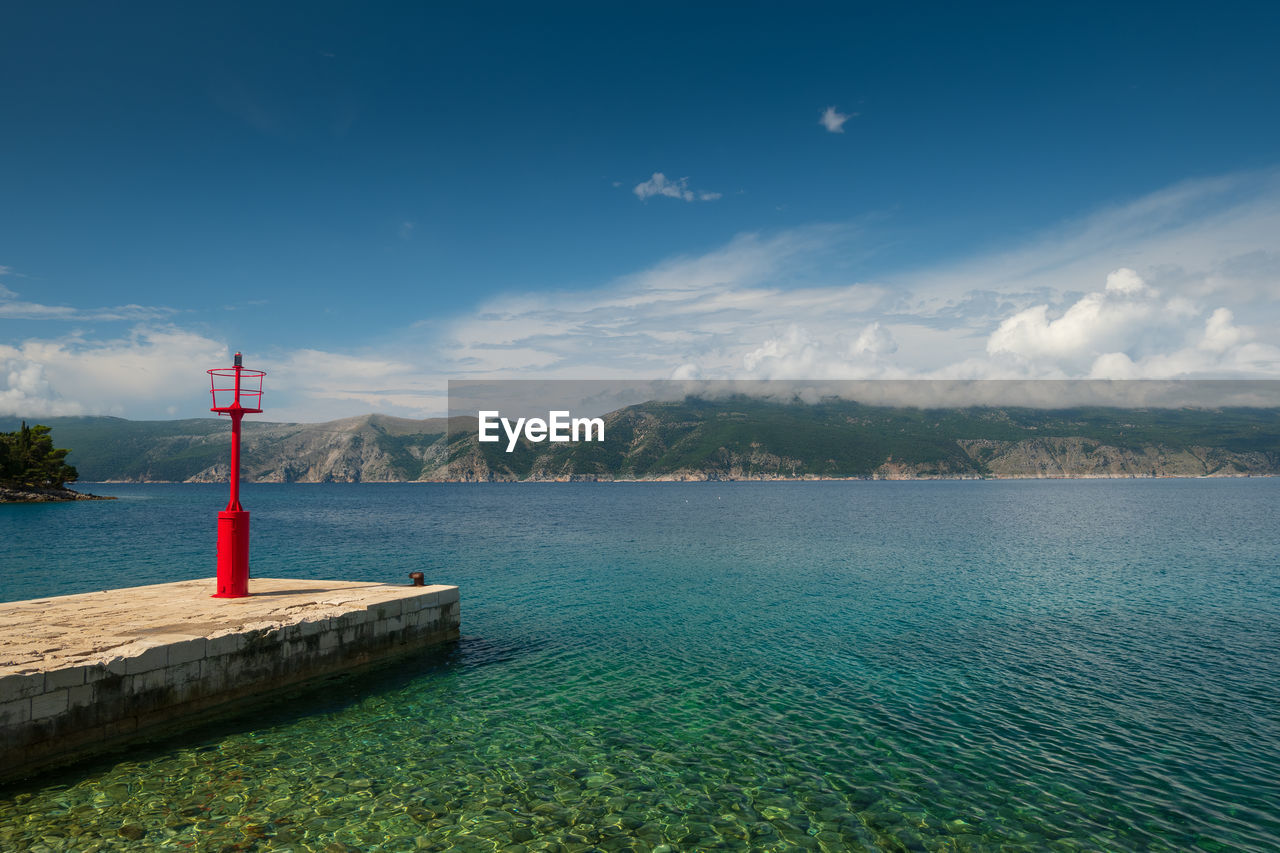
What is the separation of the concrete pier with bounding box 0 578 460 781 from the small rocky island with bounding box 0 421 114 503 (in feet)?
424

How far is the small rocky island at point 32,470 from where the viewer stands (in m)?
112

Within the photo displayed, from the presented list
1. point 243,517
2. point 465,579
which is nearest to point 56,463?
point 465,579

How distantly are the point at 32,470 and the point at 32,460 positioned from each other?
7.12ft

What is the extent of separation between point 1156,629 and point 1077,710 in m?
12.5

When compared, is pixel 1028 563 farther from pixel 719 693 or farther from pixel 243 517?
pixel 243 517

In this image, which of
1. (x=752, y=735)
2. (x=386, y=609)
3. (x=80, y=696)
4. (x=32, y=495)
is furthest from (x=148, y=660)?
(x=32, y=495)

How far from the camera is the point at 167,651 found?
1377cm

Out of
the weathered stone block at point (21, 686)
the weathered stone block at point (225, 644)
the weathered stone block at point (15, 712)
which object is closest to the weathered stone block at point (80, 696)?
the weathered stone block at point (21, 686)

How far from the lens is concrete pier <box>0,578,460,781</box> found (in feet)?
38.4

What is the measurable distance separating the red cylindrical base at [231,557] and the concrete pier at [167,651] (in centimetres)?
48

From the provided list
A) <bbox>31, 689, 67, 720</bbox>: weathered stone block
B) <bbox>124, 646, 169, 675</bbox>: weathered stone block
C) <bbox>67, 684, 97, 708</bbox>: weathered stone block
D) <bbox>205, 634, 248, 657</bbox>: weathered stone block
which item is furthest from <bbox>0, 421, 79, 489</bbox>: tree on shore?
<bbox>31, 689, 67, 720</bbox>: weathered stone block

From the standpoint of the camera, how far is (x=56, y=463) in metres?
125

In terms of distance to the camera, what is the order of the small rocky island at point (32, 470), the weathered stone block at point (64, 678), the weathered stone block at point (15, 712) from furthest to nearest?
the small rocky island at point (32, 470) < the weathered stone block at point (64, 678) < the weathered stone block at point (15, 712)

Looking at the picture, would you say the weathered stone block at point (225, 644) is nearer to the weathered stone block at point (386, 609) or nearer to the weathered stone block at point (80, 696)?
the weathered stone block at point (80, 696)
